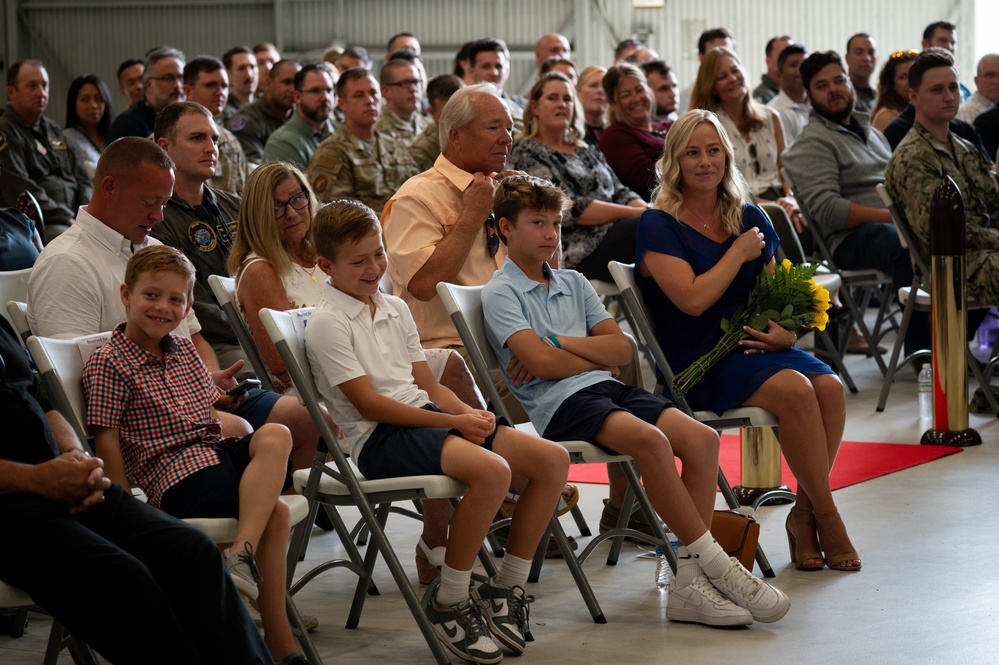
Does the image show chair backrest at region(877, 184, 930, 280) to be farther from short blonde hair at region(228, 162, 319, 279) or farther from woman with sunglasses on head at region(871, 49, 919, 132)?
short blonde hair at region(228, 162, 319, 279)

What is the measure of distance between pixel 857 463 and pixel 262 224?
2.57m

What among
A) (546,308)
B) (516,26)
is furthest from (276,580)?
(516,26)

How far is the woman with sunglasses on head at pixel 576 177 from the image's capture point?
18.4ft

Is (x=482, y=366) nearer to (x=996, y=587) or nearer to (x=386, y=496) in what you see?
(x=386, y=496)

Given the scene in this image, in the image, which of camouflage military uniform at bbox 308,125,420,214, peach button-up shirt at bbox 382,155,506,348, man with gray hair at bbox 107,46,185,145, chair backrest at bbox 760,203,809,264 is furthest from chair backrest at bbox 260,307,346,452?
man with gray hair at bbox 107,46,185,145

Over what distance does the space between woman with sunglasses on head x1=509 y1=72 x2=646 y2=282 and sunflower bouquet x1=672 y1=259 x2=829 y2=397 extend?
195 cm

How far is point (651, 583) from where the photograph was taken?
145 inches

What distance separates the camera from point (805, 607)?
3375mm

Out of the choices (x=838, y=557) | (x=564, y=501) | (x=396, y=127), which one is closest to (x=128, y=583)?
(x=564, y=501)

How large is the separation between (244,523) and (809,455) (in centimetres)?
169

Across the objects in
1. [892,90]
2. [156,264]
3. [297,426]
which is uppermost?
[892,90]

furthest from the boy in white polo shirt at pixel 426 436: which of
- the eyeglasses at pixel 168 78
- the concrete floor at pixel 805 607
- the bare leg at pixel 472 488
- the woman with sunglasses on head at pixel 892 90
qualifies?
the woman with sunglasses on head at pixel 892 90

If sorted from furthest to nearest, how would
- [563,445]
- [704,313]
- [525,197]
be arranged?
[704,313] → [525,197] → [563,445]

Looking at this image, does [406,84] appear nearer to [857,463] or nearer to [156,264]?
[857,463]
